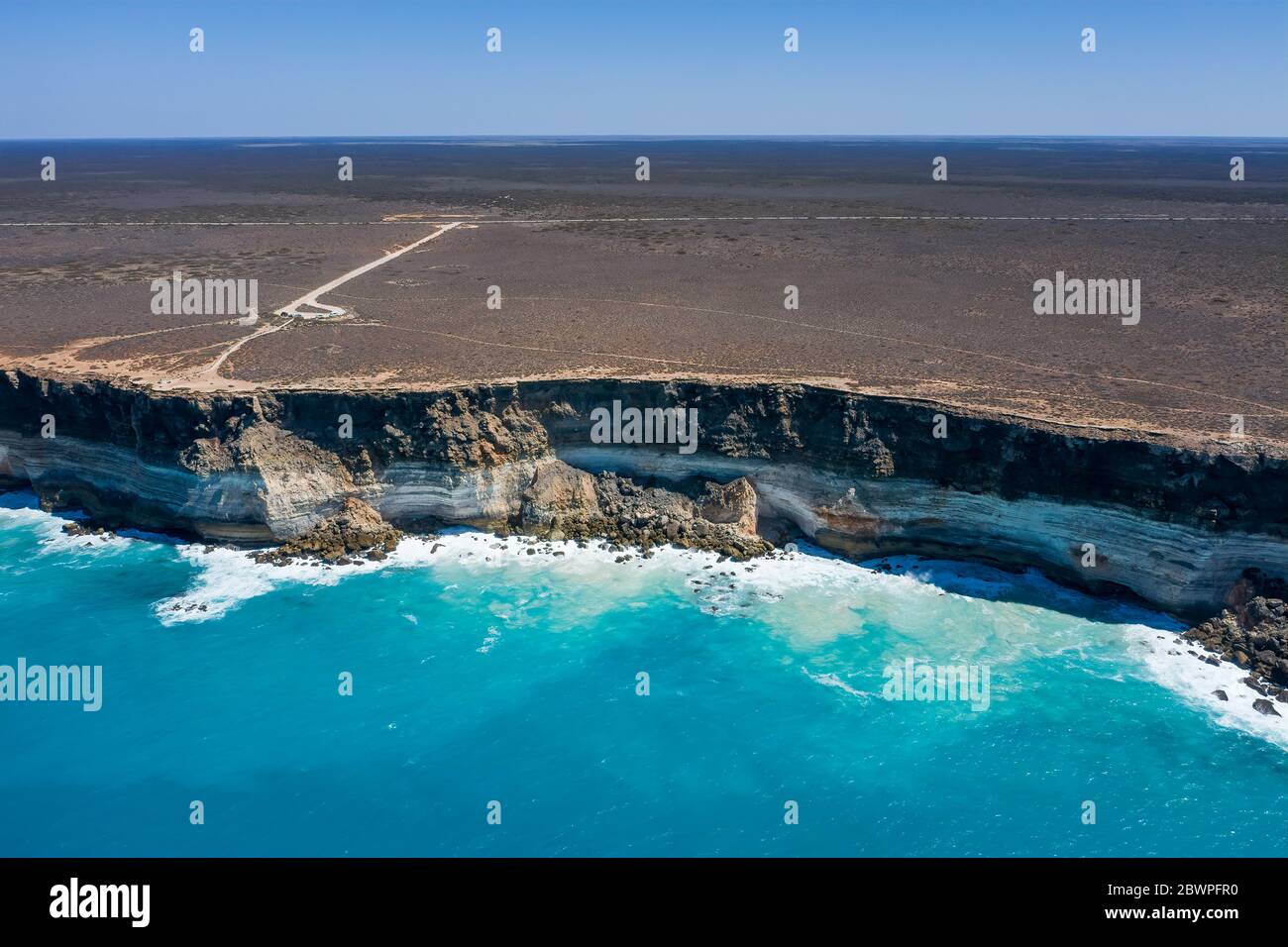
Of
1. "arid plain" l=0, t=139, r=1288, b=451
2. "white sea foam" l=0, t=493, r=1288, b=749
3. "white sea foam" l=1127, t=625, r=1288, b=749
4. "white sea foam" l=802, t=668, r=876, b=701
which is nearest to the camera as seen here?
"white sea foam" l=1127, t=625, r=1288, b=749

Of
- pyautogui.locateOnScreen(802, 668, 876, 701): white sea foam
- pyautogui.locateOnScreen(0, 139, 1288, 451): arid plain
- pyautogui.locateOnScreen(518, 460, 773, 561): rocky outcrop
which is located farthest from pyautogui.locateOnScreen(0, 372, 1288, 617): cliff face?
pyautogui.locateOnScreen(802, 668, 876, 701): white sea foam

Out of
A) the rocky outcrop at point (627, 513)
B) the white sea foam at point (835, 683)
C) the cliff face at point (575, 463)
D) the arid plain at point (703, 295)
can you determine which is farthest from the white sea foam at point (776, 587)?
the arid plain at point (703, 295)

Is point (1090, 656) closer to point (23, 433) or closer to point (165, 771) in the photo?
point (165, 771)

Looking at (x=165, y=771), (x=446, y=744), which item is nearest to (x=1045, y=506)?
(x=446, y=744)

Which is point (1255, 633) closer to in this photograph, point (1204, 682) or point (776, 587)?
point (1204, 682)

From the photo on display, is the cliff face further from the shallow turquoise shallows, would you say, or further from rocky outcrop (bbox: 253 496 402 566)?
the shallow turquoise shallows

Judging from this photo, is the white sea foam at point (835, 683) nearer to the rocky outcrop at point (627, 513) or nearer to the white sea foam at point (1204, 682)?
the rocky outcrop at point (627, 513)

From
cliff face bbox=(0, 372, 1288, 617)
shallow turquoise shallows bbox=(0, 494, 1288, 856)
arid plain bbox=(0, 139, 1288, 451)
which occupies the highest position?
arid plain bbox=(0, 139, 1288, 451)
